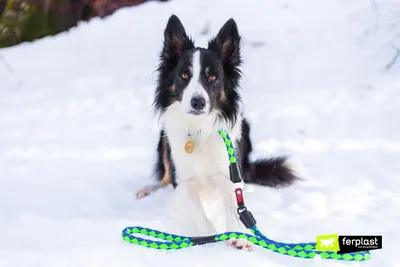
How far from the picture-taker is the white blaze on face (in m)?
3.32

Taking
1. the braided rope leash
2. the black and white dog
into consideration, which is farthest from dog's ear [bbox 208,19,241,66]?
the braided rope leash

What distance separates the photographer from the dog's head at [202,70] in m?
3.53

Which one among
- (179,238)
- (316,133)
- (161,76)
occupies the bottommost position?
(179,238)

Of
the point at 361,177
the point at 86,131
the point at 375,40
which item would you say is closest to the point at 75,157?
the point at 86,131

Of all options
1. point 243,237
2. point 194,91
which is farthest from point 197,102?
point 243,237

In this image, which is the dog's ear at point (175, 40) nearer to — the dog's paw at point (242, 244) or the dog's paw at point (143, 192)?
the dog's paw at point (143, 192)

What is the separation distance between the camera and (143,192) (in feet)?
14.4

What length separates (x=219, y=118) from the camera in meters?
3.74

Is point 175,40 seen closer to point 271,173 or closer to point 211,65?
point 211,65

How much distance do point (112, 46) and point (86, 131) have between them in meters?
2.97

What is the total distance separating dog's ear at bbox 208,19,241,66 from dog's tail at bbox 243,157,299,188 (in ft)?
3.79

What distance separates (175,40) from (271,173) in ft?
5.08

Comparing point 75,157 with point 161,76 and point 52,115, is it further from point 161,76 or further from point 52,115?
point 161,76

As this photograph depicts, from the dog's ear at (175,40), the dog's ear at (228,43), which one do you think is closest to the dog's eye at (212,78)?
the dog's ear at (228,43)
